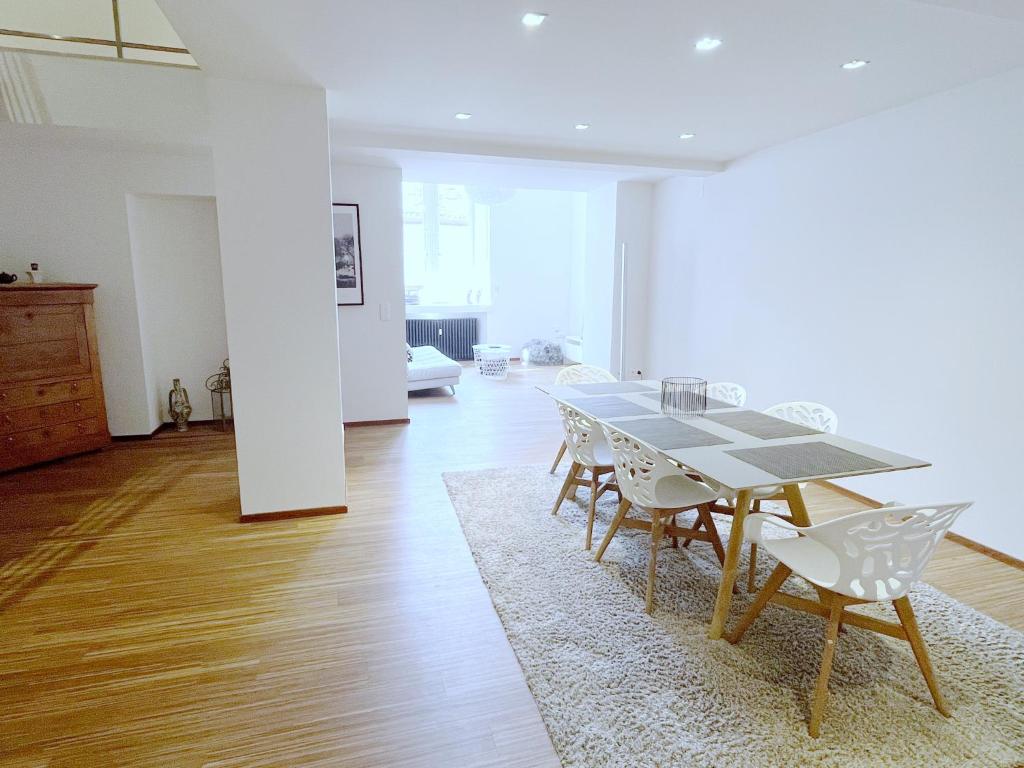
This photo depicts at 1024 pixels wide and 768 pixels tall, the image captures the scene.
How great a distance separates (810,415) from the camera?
294 centimetres

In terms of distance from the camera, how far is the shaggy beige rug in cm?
166

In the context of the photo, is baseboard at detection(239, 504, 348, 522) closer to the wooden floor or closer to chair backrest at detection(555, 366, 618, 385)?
the wooden floor

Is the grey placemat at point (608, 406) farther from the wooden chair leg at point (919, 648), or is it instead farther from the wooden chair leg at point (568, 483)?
the wooden chair leg at point (919, 648)

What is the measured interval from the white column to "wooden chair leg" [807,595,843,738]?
2.64m

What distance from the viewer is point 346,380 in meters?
5.34

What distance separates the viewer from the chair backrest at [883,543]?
1.61 metres

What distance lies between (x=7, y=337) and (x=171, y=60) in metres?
2.27

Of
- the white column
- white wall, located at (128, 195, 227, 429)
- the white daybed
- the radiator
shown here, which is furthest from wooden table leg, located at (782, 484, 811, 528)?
the radiator

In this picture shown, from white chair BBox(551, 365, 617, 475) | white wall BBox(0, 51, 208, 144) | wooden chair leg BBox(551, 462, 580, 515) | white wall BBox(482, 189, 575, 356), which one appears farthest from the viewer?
white wall BBox(482, 189, 575, 356)

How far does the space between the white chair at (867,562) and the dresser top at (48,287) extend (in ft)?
16.1

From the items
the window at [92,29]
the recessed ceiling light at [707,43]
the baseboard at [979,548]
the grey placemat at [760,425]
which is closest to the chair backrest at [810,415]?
the grey placemat at [760,425]

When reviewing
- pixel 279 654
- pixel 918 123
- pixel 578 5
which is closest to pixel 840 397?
pixel 918 123

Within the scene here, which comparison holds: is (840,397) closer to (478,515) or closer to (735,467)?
(735,467)

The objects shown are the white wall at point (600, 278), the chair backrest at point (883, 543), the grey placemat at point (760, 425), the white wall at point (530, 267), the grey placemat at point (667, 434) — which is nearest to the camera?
the chair backrest at point (883, 543)
